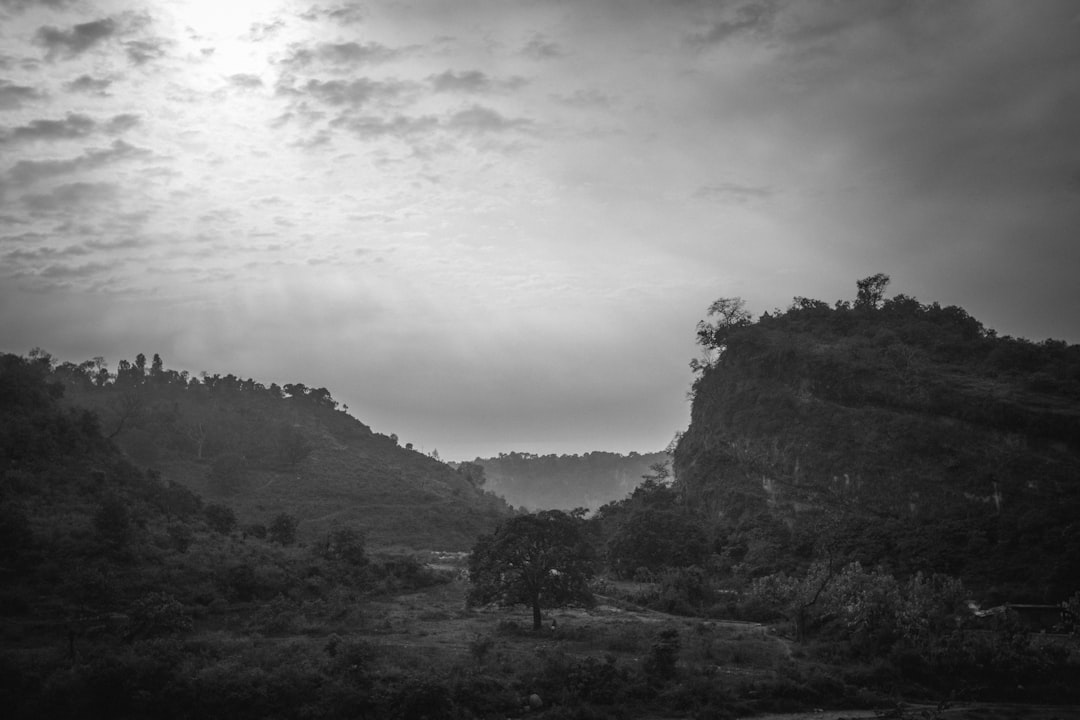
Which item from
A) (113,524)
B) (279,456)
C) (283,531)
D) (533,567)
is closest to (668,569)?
(533,567)

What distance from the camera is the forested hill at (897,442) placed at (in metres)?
47.8

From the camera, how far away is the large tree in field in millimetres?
36844

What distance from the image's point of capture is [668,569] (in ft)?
169

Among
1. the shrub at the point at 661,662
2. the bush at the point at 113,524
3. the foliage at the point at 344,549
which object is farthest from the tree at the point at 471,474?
the shrub at the point at 661,662

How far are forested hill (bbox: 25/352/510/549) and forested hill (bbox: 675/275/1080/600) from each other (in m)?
35.3

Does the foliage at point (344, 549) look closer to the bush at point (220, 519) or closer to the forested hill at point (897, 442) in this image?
the bush at point (220, 519)

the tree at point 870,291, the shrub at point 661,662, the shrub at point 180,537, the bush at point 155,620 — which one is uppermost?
the tree at point 870,291

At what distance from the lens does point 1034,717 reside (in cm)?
2383

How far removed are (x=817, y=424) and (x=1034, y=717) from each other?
155ft

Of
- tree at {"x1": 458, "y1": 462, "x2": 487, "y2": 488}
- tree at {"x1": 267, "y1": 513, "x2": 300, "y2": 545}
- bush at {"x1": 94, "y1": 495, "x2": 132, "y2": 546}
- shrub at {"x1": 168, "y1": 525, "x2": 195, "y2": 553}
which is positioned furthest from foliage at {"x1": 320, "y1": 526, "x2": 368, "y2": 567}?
tree at {"x1": 458, "y1": 462, "x2": 487, "y2": 488}

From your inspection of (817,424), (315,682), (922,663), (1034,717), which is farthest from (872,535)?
(315,682)

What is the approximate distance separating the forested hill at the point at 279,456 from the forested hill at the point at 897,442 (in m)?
35.3

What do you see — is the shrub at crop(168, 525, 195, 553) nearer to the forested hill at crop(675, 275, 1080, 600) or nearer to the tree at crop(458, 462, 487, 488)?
the forested hill at crop(675, 275, 1080, 600)

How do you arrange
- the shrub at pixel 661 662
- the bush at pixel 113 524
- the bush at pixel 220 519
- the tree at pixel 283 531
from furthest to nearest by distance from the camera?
the tree at pixel 283 531
the bush at pixel 220 519
the bush at pixel 113 524
the shrub at pixel 661 662
